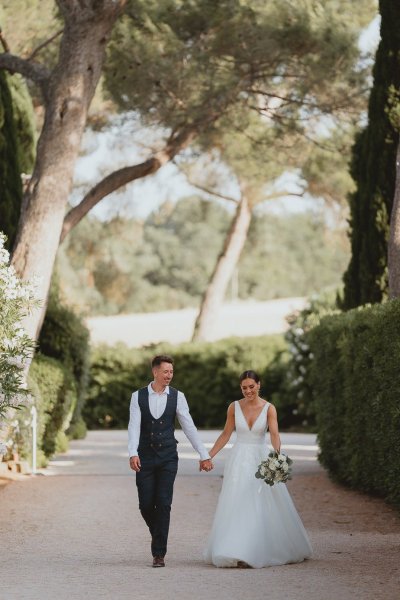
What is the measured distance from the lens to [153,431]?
8500 millimetres

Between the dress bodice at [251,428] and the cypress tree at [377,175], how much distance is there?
855 centimetres

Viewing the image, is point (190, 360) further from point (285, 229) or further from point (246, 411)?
point (285, 229)

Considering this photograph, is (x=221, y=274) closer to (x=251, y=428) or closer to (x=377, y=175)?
(x=377, y=175)

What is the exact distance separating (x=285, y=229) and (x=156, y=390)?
59.3 metres

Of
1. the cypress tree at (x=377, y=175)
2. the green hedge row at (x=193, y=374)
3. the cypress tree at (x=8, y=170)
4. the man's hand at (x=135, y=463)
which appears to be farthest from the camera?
the green hedge row at (x=193, y=374)

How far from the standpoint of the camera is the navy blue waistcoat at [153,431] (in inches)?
335

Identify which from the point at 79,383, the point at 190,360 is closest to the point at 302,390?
the point at 190,360

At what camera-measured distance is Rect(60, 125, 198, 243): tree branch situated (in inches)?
678

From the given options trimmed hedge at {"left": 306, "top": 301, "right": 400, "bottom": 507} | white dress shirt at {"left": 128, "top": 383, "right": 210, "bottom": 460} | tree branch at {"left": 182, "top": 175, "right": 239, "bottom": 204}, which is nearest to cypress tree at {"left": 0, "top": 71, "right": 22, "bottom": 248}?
trimmed hedge at {"left": 306, "top": 301, "right": 400, "bottom": 507}

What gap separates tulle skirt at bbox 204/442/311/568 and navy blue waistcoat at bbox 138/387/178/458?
59 centimetres

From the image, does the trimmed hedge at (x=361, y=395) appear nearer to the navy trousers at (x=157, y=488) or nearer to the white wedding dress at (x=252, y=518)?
the white wedding dress at (x=252, y=518)

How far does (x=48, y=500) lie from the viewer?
42.6 ft

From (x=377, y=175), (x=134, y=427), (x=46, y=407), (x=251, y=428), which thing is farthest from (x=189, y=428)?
(x=377, y=175)

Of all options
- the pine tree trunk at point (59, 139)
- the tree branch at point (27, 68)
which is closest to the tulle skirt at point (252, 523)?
the pine tree trunk at point (59, 139)
